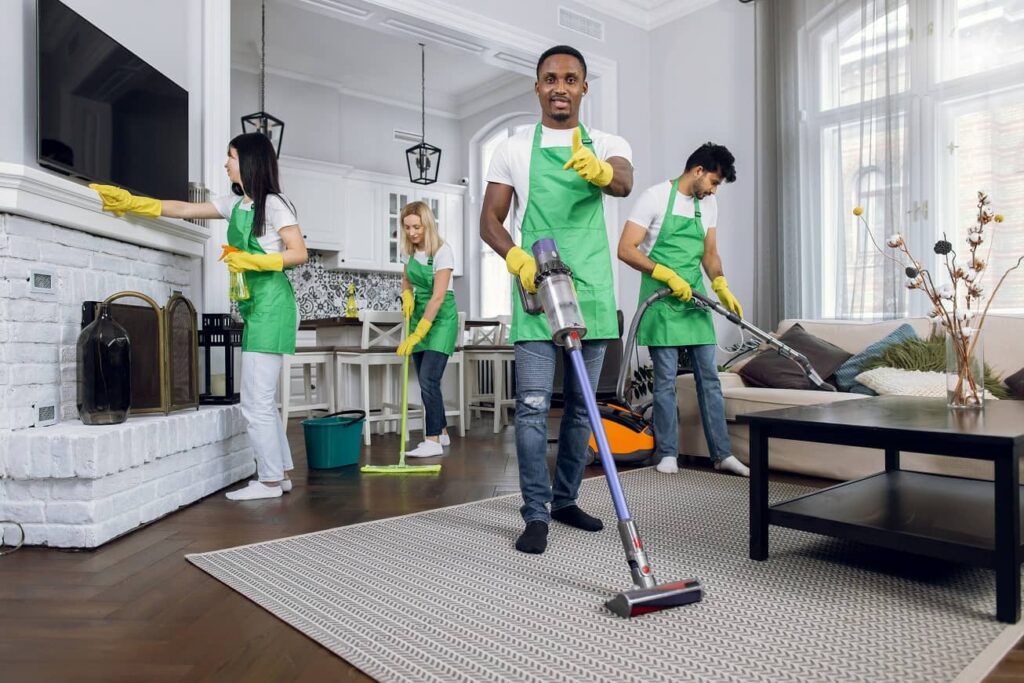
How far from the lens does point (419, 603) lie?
64.8 inches

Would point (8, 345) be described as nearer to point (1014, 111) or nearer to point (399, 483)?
point (399, 483)

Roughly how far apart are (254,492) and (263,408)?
0.32 m

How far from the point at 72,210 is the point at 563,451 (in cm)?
169

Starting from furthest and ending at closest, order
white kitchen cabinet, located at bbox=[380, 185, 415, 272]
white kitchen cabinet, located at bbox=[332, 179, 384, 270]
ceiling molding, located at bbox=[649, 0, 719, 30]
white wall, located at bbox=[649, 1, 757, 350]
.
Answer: white kitchen cabinet, located at bbox=[380, 185, 415, 272], white kitchen cabinet, located at bbox=[332, 179, 384, 270], ceiling molding, located at bbox=[649, 0, 719, 30], white wall, located at bbox=[649, 1, 757, 350]

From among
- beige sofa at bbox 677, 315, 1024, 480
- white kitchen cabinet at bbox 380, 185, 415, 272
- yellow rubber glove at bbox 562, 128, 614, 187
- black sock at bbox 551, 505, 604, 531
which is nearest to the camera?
yellow rubber glove at bbox 562, 128, 614, 187

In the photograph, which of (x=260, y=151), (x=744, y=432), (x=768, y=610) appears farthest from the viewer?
(x=744, y=432)

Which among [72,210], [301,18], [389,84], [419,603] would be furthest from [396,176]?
[419,603]

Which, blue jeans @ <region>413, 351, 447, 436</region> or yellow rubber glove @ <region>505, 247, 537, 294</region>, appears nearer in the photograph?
yellow rubber glove @ <region>505, 247, 537, 294</region>

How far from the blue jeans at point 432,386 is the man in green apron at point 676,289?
106cm

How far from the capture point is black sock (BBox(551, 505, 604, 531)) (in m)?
2.23

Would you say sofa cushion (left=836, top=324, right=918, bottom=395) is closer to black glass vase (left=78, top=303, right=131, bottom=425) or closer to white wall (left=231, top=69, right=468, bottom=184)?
black glass vase (left=78, top=303, right=131, bottom=425)

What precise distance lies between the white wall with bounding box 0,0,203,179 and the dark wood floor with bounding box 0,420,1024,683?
1237 mm

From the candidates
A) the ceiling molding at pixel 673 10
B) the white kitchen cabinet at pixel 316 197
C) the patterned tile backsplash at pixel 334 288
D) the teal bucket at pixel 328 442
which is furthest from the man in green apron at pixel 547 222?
the patterned tile backsplash at pixel 334 288

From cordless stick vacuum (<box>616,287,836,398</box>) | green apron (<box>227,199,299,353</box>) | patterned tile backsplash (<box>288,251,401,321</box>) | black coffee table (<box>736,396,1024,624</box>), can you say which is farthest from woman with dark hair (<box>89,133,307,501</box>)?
patterned tile backsplash (<box>288,251,401,321</box>)
